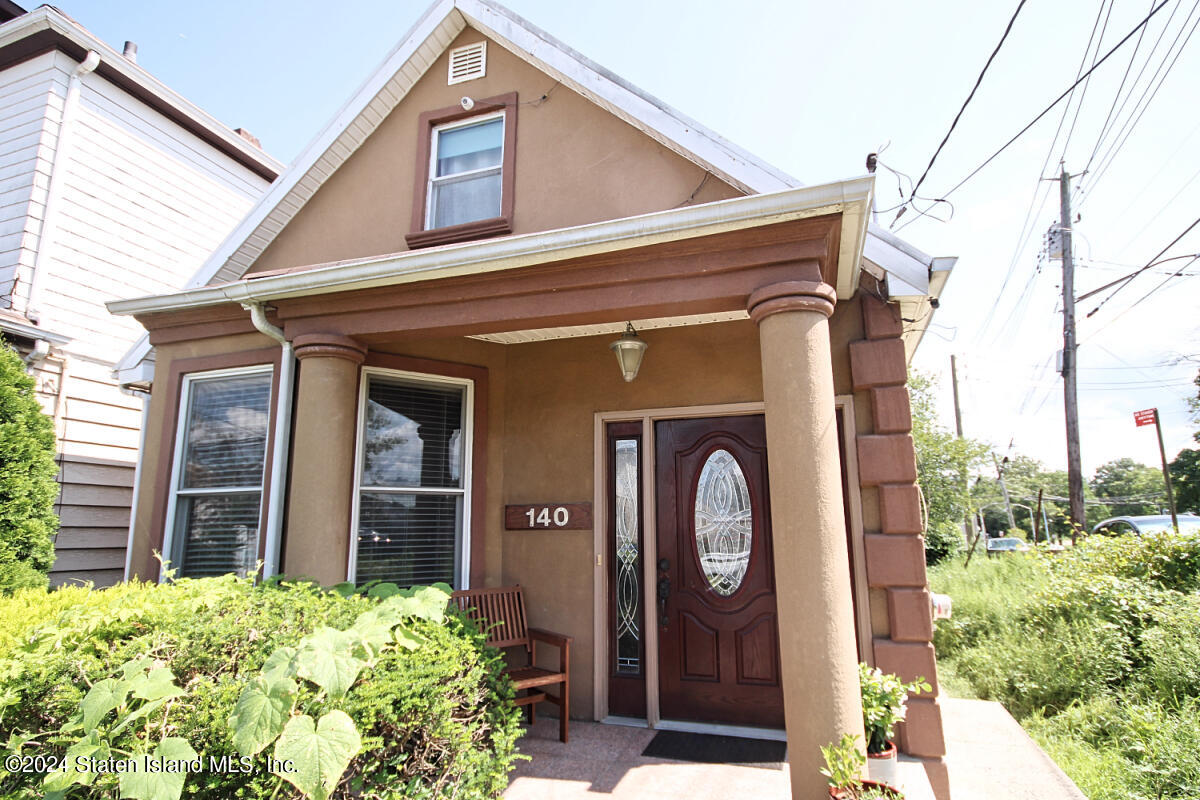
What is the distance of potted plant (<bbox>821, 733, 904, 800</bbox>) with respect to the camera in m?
2.55

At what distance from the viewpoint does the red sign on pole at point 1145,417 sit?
15930 millimetres

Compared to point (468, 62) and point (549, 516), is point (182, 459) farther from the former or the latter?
point (468, 62)

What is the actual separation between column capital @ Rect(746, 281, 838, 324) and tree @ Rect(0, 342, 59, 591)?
5986 mm

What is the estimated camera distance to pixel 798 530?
2.96m

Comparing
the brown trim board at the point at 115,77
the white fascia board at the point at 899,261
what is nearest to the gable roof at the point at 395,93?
the white fascia board at the point at 899,261

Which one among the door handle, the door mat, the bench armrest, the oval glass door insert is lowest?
the door mat

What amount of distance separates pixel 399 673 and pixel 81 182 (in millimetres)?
7588

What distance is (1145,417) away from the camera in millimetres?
16062

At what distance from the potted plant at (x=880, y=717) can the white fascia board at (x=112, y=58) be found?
31.4ft

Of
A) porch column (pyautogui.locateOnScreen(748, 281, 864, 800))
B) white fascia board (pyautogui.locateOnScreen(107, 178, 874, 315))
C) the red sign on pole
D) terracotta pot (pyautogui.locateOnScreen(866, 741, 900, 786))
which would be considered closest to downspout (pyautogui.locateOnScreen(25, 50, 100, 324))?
white fascia board (pyautogui.locateOnScreen(107, 178, 874, 315))

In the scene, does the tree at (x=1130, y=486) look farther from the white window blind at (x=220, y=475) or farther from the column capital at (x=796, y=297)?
the white window blind at (x=220, y=475)

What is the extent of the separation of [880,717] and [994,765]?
1.77 meters

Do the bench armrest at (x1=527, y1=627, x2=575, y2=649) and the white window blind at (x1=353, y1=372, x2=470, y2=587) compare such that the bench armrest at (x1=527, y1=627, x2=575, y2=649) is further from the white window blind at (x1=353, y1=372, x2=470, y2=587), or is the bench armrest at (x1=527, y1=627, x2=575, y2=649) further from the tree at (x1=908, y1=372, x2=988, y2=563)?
the tree at (x1=908, y1=372, x2=988, y2=563)

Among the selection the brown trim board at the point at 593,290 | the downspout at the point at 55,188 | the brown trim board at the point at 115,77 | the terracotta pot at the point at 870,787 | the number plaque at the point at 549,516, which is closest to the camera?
the terracotta pot at the point at 870,787
